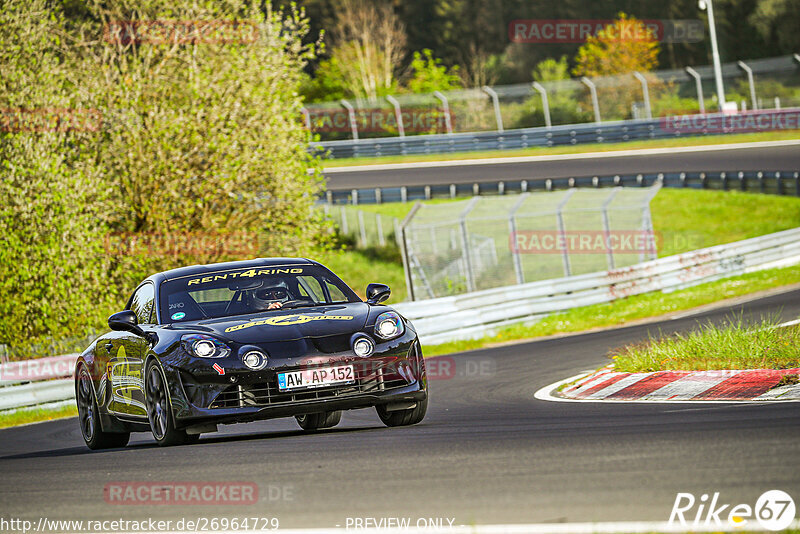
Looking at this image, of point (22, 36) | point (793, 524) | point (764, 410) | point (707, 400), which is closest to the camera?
point (793, 524)

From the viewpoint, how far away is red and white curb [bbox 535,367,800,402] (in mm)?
8859

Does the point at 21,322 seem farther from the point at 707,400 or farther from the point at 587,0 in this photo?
the point at 587,0

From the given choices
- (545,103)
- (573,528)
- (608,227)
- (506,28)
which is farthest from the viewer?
(506,28)

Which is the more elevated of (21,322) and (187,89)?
(187,89)

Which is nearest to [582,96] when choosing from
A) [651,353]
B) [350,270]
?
[350,270]

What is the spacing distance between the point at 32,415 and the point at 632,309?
11.3m

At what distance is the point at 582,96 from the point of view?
5150 centimetres

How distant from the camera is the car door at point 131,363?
9.11 meters

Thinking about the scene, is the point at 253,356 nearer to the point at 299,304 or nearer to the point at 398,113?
the point at 299,304

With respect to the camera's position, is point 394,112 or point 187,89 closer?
point 187,89

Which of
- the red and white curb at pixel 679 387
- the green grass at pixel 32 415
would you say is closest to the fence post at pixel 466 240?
the green grass at pixel 32 415

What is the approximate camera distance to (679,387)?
9.70m

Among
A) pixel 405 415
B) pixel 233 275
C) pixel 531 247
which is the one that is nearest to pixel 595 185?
pixel 531 247

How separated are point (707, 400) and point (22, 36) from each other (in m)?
17.1
